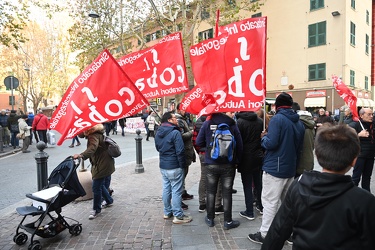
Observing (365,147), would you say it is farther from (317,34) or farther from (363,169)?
(317,34)

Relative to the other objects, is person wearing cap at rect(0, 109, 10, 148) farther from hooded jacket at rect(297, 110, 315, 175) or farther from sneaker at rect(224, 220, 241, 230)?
hooded jacket at rect(297, 110, 315, 175)

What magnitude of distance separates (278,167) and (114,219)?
293cm

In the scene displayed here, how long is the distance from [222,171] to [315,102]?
76.3 ft

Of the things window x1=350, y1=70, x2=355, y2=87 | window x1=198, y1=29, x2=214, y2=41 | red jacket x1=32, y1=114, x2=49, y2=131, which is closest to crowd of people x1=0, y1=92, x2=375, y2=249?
red jacket x1=32, y1=114, x2=49, y2=131

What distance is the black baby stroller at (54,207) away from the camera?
160 inches

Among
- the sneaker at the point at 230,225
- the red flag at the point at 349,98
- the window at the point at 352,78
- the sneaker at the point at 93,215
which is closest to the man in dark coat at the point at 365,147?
the red flag at the point at 349,98

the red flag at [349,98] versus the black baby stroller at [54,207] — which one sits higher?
the red flag at [349,98]

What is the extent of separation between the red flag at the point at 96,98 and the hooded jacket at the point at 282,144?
80.4 inches

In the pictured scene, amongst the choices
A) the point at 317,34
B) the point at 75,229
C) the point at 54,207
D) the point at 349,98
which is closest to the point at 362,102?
the point at 317,34

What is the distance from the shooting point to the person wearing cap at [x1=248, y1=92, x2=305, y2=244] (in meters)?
3.72

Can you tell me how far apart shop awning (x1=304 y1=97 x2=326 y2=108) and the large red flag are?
22.8m

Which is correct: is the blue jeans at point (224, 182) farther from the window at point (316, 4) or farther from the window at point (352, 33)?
the window at point (352, 33)

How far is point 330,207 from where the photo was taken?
1.66 m

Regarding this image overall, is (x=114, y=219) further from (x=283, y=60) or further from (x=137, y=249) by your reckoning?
(x=283, y=60)
